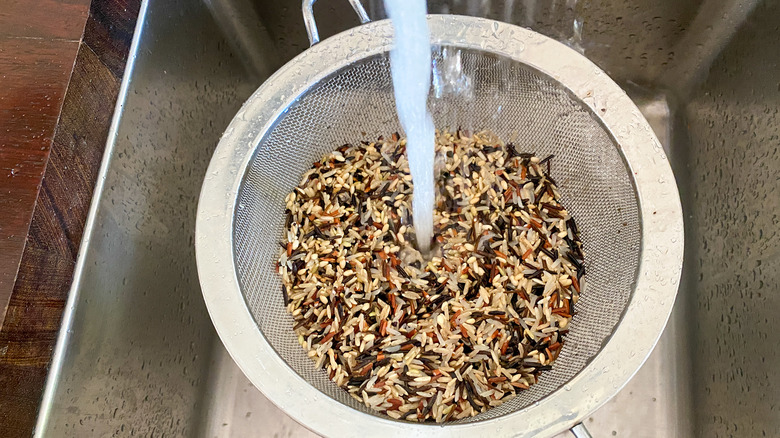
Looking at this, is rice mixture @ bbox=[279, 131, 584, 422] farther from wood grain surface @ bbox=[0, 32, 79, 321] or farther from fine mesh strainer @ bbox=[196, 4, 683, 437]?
wood grain surface @ bbox=[0, 32, 79, 321]

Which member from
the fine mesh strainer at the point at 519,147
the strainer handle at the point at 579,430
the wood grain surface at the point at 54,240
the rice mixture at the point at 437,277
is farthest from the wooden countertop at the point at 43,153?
the strainer handle at the point at 579,430

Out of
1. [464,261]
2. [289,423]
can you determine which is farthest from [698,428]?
[289,423]

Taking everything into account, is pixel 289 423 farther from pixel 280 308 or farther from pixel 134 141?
pixel 134 141

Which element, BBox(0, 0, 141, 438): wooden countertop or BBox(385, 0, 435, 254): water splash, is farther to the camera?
BBox(385, 0, 435, 254): water splash

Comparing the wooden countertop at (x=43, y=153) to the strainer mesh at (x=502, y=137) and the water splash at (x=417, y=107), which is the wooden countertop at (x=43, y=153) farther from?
Result: the water splash at (x=417, y=107)

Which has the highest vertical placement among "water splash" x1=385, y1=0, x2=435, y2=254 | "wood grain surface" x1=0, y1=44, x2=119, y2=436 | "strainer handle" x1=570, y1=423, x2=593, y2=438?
"water splash" x1=385, y1=0, x2=435, y2=254

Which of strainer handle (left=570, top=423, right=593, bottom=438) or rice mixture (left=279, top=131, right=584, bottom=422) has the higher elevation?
rice mixture (left=279, top=131, right=584, bottom=422)

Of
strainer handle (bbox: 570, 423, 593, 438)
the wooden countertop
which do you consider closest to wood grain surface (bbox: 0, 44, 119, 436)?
the wooden countertop
